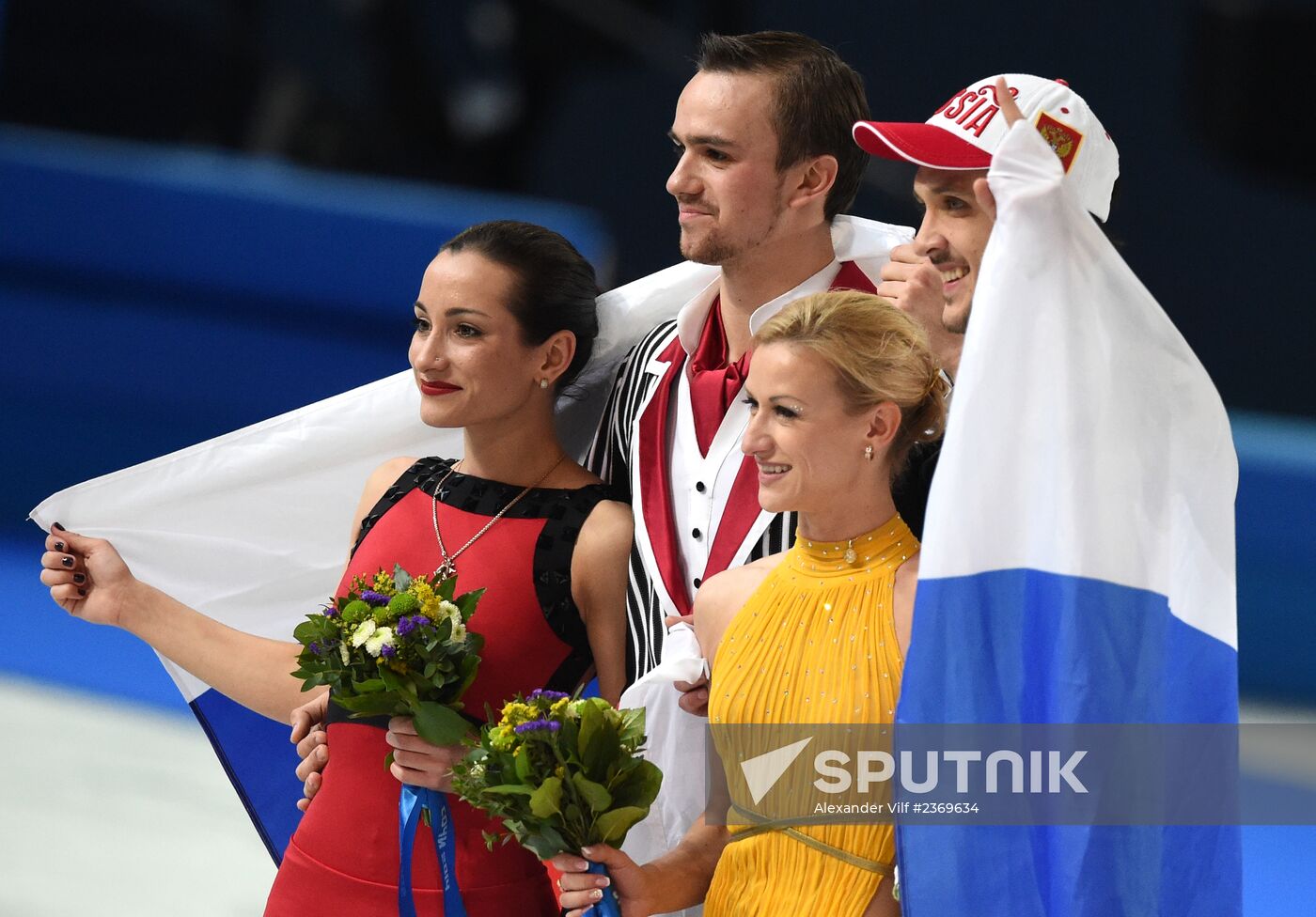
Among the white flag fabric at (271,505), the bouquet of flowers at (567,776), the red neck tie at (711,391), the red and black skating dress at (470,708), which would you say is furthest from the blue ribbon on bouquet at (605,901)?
the white flag fabric at (271,505)

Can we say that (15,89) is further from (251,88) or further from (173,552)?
(173,552)

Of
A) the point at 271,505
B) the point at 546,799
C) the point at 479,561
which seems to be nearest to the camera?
the point at 546,799

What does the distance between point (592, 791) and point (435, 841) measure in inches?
A: 19.6

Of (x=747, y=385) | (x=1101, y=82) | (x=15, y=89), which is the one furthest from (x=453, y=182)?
(x=747, y=385)

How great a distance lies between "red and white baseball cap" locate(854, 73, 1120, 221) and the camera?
243cm

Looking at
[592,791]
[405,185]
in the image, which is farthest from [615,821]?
[405,185]

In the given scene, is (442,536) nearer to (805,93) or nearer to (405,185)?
(805,93)

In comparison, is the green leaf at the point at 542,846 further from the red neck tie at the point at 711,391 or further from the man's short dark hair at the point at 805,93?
the man's short dark hair at the point at 805,93

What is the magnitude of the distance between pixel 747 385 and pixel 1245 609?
14.9 feet

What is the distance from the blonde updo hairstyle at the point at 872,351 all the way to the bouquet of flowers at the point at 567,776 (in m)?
0.49

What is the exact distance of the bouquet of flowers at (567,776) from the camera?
7.05ft

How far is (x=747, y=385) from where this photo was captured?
226cm

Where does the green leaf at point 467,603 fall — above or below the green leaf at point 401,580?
below

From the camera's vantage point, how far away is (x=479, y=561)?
2.68 m
